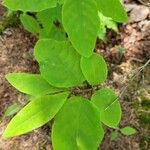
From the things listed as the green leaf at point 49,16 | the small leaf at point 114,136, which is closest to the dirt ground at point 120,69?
the small leaf at point 114,136

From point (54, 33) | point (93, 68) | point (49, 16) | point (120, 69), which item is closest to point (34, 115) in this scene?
point (93, 68)

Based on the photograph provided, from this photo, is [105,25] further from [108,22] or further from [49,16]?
[49,16]

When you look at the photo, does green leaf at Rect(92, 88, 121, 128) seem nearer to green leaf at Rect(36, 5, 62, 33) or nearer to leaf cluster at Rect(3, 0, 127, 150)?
leaf cluster at Rect(3, 0, 127, 150)

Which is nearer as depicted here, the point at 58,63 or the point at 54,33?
the point at 58,63

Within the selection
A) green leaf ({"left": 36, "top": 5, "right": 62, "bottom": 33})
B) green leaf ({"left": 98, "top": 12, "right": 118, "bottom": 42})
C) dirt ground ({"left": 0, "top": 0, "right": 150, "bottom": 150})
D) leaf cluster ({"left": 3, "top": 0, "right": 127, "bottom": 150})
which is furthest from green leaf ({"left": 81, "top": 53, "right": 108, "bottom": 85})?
green leaf ({"left": 98, "top": 12, "right": 118, "bottom": 42})

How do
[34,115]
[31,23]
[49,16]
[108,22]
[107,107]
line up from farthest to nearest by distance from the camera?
1. [108,22]
2. [31,23]
3. [49,16]
4. [107,107]
5. [34,115]
